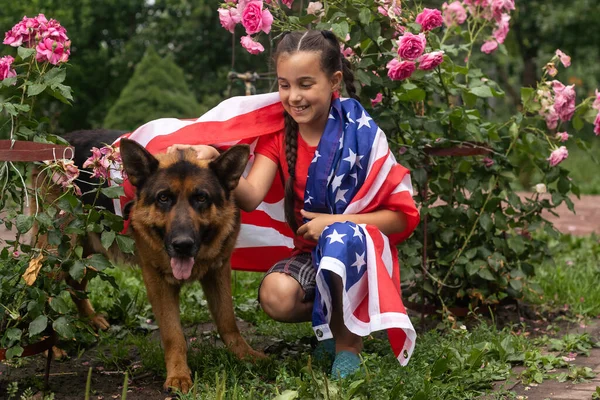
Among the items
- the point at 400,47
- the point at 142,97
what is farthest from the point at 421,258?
the point at 142,97

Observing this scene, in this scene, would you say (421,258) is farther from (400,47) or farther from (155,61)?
(155,61)

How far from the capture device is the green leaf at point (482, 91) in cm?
448

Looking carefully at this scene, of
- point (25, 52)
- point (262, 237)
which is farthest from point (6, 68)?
point (262, 237)

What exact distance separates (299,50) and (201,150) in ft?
2.17

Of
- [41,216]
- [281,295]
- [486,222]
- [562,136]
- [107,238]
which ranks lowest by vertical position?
[281,295]

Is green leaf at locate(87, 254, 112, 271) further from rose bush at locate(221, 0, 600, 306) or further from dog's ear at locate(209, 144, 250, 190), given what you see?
rose bush at locate(221, 0, 600, 306)

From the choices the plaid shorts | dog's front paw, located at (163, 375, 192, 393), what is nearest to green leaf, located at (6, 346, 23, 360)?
dog's front paw, located at (163, 375, 192, 393)

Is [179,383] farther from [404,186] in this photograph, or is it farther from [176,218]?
[404,186]

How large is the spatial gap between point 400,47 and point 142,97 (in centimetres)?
672

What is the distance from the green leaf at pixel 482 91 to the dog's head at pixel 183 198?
161 cm

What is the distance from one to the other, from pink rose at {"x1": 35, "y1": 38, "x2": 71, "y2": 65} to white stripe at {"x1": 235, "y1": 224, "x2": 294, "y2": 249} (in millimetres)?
1349

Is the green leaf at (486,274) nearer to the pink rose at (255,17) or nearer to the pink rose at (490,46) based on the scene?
the pink rose at (490,46)

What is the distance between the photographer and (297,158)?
12.5 ft

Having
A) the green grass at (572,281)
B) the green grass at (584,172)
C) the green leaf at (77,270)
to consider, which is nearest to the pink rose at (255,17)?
the green leaf at (77,270)
